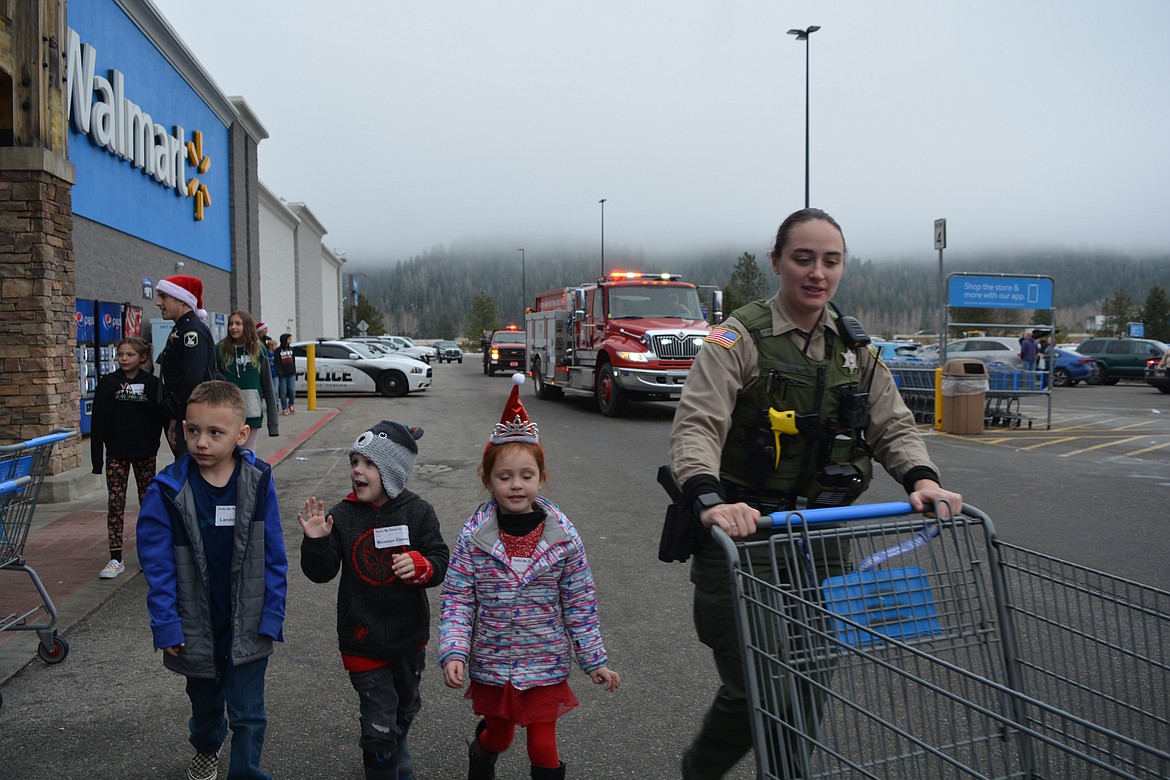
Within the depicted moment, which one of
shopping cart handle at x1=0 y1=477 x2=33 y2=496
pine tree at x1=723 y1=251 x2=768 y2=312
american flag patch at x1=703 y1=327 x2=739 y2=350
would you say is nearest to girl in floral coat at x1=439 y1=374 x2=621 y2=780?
american flag patch at x1=703 y1=327 x2=739 y2=350

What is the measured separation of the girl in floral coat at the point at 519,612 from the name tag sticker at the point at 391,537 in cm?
24

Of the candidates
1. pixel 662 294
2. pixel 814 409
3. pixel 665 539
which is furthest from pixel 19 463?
pixel 662 294

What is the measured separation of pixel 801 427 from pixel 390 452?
53.3 inches

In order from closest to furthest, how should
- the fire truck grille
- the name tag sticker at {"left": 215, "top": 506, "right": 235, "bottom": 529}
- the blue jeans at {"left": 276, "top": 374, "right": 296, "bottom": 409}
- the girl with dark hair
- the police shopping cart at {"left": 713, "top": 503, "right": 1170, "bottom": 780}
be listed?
the police shopping cart at {"left": 713, "top": 503, "right": 1170, "bottom": 780}, the name tag sticker at {"left": 215, "top": 506, "right": 235, "bottom": 529}, the girl with dark hair, the fire truck grille, the blue jeans at {"left": 276, "top": 374, "right": 296, "bottom": 409}

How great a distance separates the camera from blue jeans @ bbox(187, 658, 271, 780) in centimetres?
310

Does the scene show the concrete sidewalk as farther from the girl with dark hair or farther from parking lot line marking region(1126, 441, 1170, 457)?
parking lot line marking region(1126, 441, 1170, 457)

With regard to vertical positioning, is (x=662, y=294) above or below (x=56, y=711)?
above

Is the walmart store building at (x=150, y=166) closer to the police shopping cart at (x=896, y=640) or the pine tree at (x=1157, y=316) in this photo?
the police shopping cart at (x=896, y=640)

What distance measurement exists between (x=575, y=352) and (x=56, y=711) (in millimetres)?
16132

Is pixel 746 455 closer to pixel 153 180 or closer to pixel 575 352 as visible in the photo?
pixel 575 352

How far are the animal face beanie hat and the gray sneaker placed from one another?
116 centimetres

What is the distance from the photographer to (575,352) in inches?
780

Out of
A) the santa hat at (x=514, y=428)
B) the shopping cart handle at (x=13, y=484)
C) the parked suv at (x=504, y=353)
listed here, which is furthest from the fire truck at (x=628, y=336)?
the parked suv at (x=504, y=353)

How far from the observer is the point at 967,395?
15.3 m
